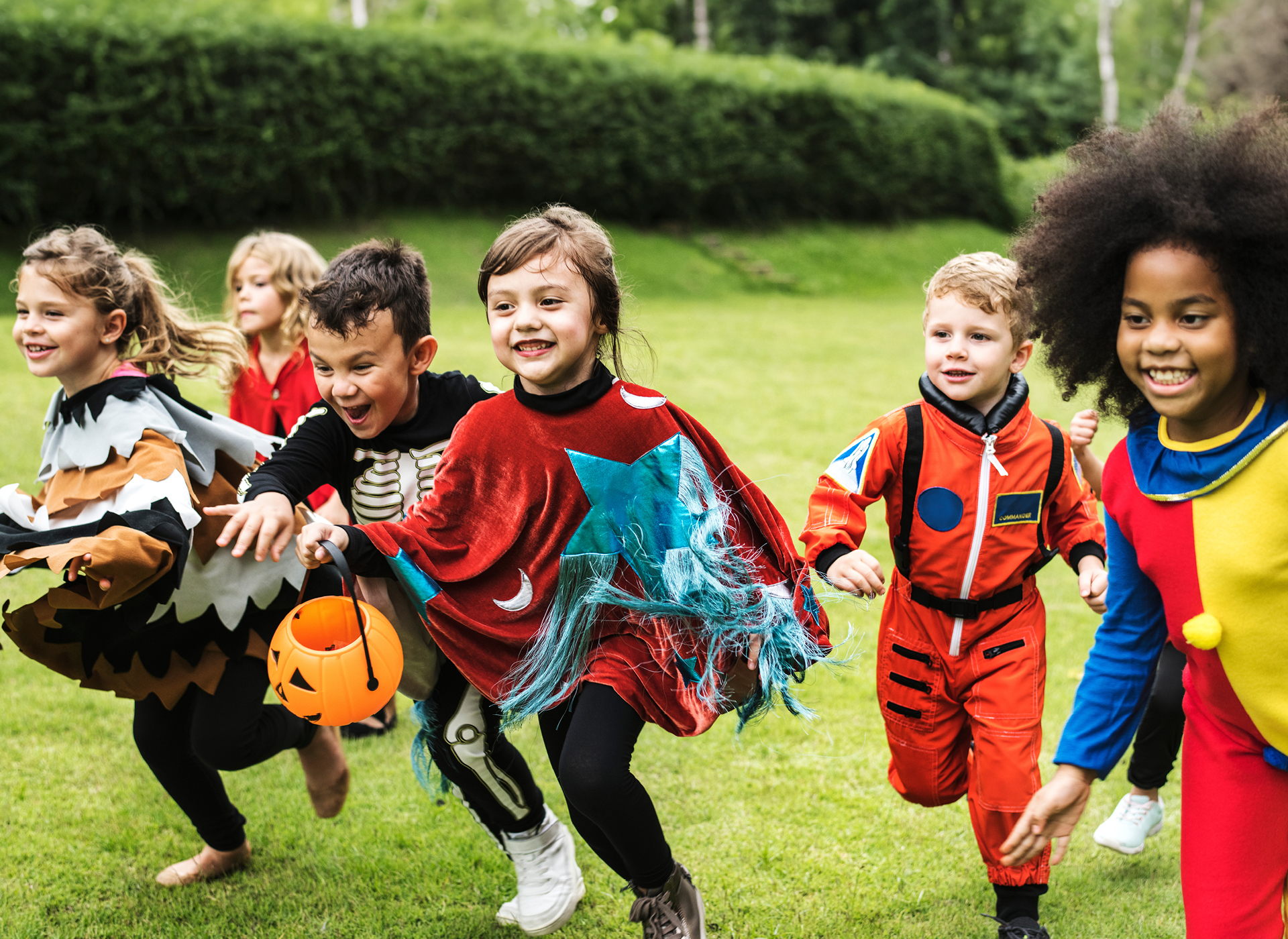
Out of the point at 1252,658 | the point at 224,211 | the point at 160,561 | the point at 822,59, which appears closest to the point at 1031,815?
the point at 1252,658

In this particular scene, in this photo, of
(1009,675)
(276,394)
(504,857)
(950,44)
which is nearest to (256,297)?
(276,394)

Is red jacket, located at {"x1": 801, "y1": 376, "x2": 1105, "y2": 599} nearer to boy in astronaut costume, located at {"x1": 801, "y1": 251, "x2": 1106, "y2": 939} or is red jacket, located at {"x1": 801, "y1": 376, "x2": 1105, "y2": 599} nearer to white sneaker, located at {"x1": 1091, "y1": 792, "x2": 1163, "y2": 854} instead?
boy in astronaut costume, located at {"x1": 801, "y1": 251, "x2": 1106, "y2": 939}

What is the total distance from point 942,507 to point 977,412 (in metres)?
0.29

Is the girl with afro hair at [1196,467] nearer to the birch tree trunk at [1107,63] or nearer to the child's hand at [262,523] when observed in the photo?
the child's hand at [262,523]

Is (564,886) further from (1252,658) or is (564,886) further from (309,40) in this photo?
(309,40)

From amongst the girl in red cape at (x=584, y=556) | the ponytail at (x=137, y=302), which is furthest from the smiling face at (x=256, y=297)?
the girl in red cape at (x=584, y=556)

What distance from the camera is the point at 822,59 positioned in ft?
117

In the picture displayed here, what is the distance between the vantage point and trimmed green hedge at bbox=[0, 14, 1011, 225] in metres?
13.7

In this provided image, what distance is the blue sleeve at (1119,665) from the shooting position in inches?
91.9

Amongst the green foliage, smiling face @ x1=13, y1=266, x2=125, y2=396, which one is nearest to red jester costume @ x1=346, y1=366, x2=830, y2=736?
smiling face @ x1=13, y1=266, x2=125, y2=396

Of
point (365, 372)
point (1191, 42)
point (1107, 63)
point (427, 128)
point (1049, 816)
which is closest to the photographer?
point (1049, 816)

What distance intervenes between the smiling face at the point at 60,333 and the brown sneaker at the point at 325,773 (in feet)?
4.29

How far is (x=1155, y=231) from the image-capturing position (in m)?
2.19

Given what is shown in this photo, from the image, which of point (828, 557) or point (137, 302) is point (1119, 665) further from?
point (137, 302)
